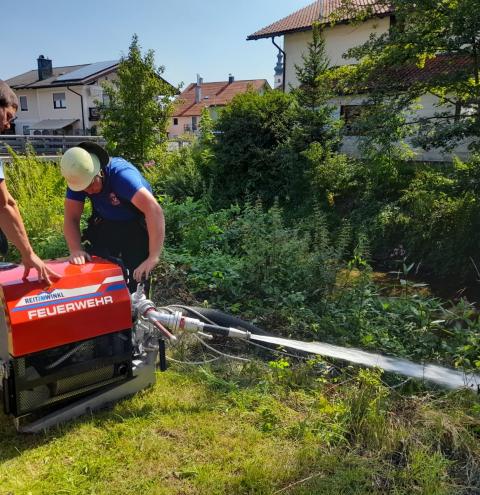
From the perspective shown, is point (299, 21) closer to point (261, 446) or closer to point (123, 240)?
point (123, 240)

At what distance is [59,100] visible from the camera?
39031 mm

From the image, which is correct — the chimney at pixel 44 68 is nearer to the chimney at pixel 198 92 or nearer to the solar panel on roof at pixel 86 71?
the solar panel on roof at pixel 86 71

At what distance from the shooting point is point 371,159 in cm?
620

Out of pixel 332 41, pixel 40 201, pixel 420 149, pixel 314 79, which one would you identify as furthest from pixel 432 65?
pixel 332 41

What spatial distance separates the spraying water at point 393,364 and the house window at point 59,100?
41.4 meters

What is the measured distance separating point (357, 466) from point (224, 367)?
1210 millimetres

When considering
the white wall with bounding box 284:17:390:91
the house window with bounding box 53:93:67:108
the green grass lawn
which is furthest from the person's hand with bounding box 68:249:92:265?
the house window with bounding box 53:93:67:108

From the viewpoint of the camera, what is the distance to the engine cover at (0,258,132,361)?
2041 mm

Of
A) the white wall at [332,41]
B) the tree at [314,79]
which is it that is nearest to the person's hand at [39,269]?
the tree at [314,79]

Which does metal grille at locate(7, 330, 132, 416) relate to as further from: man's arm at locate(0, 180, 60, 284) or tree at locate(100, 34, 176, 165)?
tree at locate(100, 34, 176, 165)

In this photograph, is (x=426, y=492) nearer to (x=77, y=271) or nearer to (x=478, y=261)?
(x=77, y=271)

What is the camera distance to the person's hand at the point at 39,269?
216 centimetres

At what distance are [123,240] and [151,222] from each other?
466mm

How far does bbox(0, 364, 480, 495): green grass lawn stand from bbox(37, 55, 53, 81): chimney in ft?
153
